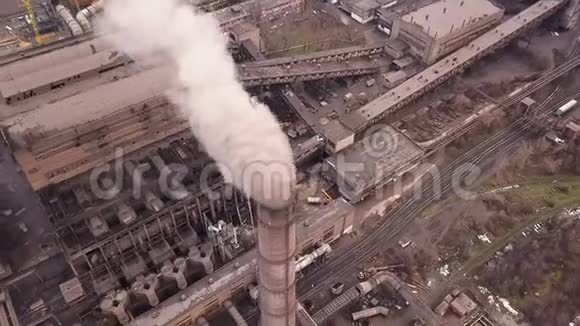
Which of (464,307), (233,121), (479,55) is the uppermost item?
(233,121)

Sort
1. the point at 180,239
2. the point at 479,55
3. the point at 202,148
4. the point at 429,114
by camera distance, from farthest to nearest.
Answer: the point at 479,55 < the point at 429,114 < the point at 202,148 < the point at 180,239

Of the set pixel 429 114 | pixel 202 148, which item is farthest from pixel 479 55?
pixel 202 148

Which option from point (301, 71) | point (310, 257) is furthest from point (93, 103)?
point (310, 257)

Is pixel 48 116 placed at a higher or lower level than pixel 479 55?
higher

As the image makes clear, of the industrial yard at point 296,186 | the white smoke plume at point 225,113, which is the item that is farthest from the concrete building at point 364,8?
the white smoke plume at point 225,113

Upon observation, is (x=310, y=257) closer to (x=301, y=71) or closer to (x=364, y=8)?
(x=301, y=71)

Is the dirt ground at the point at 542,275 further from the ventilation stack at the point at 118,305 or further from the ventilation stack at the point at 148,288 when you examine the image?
the ventilation stack at the point at 118,305

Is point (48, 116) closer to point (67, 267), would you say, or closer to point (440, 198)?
point (67, 267)
